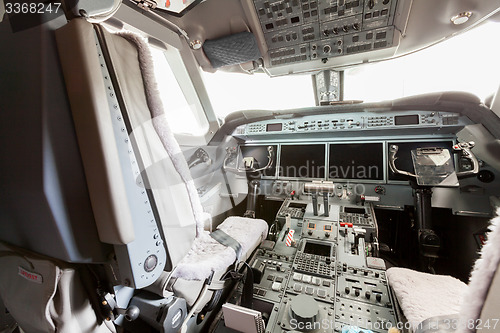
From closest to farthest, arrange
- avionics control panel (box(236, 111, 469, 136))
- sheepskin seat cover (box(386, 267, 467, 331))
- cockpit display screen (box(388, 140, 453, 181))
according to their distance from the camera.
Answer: sheepskin seat cover (box(386, 267, 467, 331))
avionics control panel (box(236, 111, 469, 136))
cockpit display screen (box(388, 140, 453, 181))

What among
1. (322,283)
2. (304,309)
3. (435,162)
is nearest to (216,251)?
(304,309)

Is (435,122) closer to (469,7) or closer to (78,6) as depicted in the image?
(469,7)

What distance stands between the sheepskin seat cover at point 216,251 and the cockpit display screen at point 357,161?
4.10 ft

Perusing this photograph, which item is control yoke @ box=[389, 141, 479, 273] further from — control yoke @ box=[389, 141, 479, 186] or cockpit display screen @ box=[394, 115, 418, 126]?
cockpit display screen @ box=[394, 115, 418, 126]

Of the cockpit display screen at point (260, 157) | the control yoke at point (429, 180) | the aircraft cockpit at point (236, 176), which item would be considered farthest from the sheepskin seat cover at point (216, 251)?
the control yoke at point (429, 180)

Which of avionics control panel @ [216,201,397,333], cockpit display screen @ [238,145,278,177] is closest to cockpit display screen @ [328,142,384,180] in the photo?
avionics control panel @ [216,201,397,333]

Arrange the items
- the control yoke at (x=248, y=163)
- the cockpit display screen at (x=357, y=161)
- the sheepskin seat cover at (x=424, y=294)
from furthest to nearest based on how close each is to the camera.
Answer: the control yoke at (x=248, y=163) < the cockpit display screen at (x=357, y=161) < the sheepskin seat cover at (x=424, y=294)

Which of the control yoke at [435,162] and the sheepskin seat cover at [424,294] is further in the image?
the control yoke at [435,162]

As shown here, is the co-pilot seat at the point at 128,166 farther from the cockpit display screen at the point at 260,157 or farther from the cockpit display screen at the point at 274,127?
the cockpit display screen at the point at 274,127

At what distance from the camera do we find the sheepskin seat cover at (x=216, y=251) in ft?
3.12

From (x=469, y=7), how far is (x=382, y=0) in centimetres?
66

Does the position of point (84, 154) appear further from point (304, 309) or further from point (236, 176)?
point (236, 176)

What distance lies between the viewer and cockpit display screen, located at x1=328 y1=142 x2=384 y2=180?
229cm

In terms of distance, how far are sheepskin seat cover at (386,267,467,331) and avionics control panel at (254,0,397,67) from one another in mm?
1938
